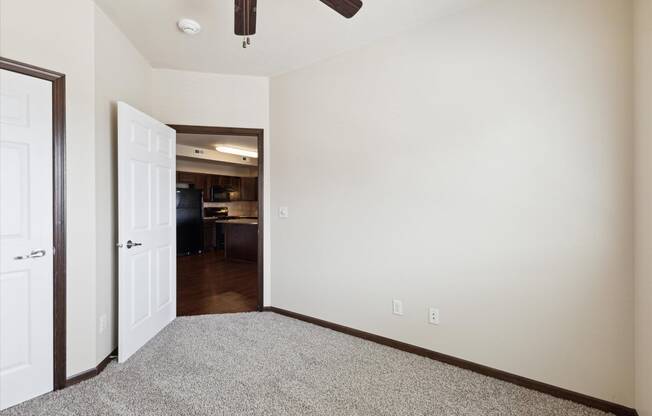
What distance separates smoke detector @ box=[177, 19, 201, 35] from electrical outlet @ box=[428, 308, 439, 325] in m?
2.86

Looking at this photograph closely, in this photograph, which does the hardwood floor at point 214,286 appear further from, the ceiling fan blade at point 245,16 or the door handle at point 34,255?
the ceiling fan blade at point 245,16

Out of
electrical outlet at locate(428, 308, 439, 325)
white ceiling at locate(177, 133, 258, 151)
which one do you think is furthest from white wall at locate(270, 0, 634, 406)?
white ceiling at locate(177, 133, 258, 151)

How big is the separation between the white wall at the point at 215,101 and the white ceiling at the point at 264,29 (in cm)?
16

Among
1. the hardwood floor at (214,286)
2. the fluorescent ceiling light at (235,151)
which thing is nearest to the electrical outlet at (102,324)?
the hardwood floor at (214,286)

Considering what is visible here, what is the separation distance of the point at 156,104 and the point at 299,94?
1480mm

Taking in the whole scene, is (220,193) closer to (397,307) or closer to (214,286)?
(214,286)

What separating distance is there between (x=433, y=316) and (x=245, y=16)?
2391mm

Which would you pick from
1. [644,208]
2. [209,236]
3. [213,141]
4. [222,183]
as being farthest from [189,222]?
[644,208]

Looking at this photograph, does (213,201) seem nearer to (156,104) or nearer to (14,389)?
(156,104)

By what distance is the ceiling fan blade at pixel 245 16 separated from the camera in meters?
1.67

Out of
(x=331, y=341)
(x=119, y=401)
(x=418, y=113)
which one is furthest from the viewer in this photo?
(x=331, y=341)

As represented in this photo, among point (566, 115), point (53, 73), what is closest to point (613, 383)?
point (566, 115)

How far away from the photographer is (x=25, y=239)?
188 cm

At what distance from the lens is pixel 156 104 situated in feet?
10.6
